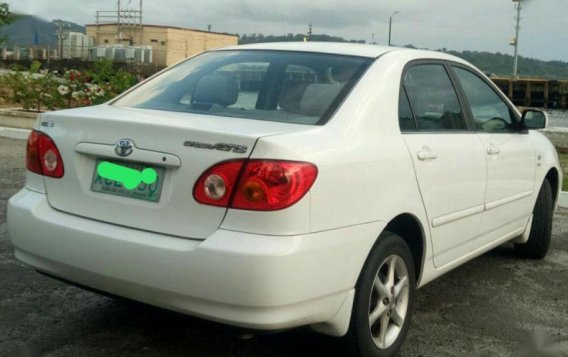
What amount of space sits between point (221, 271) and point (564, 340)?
217 cm

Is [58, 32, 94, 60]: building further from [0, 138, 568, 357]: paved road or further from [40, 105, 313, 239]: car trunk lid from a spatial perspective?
[40, 105, 313, 239]: car trunk lid

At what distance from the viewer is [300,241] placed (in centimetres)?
263

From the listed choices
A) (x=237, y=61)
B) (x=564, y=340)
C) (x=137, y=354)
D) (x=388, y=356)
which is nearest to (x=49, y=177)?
(x=137, y=354)


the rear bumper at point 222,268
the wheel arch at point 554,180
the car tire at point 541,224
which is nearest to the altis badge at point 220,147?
the rear bumper at point 222,268

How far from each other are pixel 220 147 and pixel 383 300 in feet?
3.64

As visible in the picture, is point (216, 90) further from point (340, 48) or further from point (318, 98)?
point (340, 48)

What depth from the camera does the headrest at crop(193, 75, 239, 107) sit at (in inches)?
138

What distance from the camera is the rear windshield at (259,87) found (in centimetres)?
325

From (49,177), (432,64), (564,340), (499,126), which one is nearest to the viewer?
(49,177)

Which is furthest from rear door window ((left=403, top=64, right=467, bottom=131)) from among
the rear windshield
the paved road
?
the paved road

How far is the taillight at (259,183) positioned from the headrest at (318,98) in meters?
0.55

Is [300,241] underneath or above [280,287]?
above

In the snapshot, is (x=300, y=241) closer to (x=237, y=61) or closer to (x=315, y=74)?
(x=315, y=74)

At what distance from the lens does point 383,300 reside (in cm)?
323
